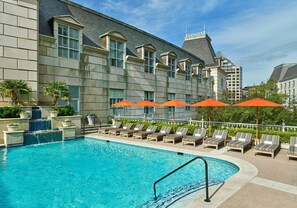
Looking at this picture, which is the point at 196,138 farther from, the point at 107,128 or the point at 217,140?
the point at 107,128

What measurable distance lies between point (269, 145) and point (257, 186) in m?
5.02

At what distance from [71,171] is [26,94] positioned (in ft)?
30.7

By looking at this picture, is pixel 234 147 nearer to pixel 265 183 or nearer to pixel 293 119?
pixel 265 183

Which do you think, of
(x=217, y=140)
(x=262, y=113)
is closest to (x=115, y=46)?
(x=217, y=140)

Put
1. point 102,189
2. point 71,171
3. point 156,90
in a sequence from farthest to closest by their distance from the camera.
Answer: point 156,90 → point 71,171 → point 102,189

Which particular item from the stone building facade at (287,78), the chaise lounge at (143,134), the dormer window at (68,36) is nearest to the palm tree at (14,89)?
the dormer window at (68,36)

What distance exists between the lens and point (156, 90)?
1088 inches

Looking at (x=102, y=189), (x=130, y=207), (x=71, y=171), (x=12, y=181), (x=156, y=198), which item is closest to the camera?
(x=130, y=207)

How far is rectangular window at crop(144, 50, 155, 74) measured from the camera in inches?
1016

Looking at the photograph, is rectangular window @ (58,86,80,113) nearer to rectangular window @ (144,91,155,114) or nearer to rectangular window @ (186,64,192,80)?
rectangular window @ (144,91,155,114)

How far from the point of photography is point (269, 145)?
396 inches

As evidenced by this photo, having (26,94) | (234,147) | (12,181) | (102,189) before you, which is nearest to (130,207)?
(102,189)

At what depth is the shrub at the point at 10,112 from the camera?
Answer: 1273 centimetres

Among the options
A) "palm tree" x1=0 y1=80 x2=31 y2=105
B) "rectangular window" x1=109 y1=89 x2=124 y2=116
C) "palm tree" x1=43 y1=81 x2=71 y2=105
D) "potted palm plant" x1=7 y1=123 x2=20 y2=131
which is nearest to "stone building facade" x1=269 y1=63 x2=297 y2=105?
"rectangular window" x1=109 y1=89 x2=124 y2=116
